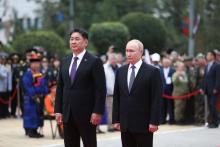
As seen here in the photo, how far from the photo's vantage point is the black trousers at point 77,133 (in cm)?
949

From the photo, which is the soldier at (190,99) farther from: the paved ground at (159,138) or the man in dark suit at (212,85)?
the paved ground at (159,138)

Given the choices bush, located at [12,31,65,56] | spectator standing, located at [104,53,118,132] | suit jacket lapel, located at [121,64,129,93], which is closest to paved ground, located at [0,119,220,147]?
spectator standing, located at [104,53,118,132]

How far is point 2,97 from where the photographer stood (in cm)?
2073

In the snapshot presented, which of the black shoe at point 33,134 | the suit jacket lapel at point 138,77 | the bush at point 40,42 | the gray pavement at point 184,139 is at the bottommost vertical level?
the gray pavement at point 184,139

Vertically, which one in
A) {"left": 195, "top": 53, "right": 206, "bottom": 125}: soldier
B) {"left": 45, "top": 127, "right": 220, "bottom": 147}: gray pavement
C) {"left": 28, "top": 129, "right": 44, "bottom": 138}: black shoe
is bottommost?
{"left": 45, "top": 127, "right": 220, "bottom": 147}: gray pavement

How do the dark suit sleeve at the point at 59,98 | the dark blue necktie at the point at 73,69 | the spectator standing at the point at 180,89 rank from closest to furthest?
the dark blue necktie at the point at 73,69 < the dark suit sleeve at the point at 59,98 < the spectator standing at the point at 180,89

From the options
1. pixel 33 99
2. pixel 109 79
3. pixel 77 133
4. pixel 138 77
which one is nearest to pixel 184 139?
pixel 109 79

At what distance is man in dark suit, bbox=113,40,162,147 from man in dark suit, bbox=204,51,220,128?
8.84 m

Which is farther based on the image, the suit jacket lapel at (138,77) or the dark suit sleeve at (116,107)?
the dark suit sleeve at (116,107)

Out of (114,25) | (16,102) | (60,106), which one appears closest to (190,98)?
(16,102)

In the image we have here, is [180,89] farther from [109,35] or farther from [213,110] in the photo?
[109,35]

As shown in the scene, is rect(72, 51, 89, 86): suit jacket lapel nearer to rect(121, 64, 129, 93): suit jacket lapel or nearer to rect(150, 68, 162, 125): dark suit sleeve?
rect(121, 64, 129, 93): suit jacket lapel

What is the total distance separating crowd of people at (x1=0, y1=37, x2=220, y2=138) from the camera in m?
15.6

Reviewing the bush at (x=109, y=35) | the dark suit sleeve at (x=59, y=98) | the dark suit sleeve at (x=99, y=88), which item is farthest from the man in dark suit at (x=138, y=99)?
the bush at (x=109, y=35)
